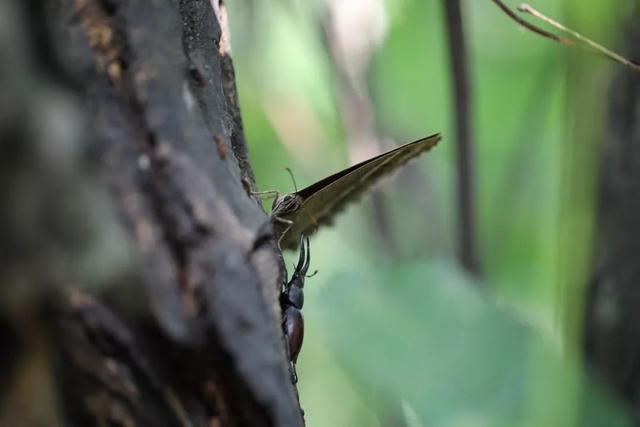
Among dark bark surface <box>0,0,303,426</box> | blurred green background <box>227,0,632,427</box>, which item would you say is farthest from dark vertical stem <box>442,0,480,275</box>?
dark bark surface <box>0,0,303,426</box>

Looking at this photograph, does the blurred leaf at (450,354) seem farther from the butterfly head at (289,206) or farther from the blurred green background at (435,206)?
the butterfly head at (289,206)

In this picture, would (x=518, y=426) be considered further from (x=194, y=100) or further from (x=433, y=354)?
(x=194, y=100)

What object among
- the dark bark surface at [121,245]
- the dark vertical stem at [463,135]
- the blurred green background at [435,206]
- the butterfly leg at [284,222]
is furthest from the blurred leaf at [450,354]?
the dark bark surface at [121,245]

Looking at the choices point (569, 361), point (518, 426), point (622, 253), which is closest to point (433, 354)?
point (518, 426)

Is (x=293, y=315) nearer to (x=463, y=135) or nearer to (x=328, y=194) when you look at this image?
(x=328, y=194)

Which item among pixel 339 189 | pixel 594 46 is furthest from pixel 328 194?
pixel 594 46
